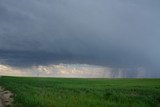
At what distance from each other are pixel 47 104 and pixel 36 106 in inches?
37.1

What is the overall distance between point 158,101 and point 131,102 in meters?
3.38

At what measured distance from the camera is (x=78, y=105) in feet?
101

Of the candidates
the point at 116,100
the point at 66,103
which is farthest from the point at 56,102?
the point at 116,100

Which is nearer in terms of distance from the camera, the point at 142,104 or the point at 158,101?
the point at 142,104

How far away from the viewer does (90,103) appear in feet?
107

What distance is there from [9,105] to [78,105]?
710cm

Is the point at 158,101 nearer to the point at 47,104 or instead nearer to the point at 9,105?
the point at 47,104

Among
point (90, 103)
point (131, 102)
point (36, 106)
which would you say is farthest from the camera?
point (131, 102)

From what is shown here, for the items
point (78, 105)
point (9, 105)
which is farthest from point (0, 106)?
point (78, 105)

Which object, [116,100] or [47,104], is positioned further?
[116,100]

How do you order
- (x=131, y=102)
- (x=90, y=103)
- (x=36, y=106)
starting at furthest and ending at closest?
(x=131, y=102) → (x=90, y=103) → (x=36, y=106)

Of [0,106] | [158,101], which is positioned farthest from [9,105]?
[158,101]

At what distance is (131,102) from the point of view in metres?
34.8

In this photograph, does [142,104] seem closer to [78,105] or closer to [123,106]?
[123,106]
